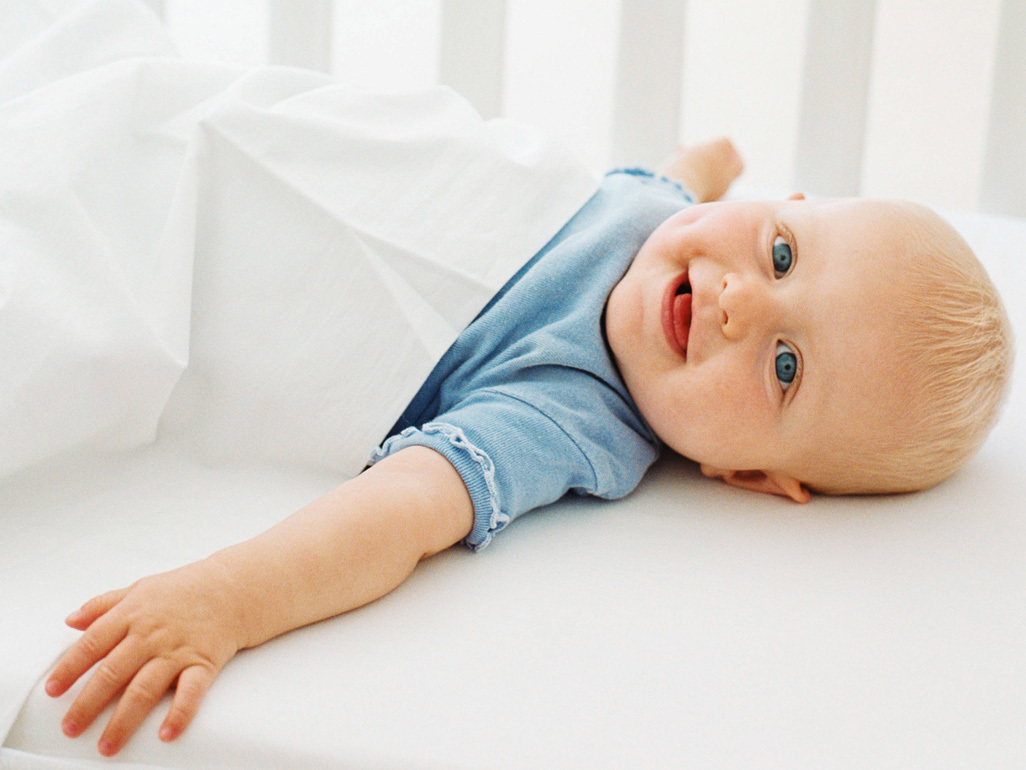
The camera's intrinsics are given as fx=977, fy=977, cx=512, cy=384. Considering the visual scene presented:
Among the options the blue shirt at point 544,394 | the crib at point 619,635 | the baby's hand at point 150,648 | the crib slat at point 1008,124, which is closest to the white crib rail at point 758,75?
the crib slat at point 1008,124

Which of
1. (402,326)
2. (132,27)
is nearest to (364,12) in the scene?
(132,27)

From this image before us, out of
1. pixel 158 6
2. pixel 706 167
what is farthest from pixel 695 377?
pixel 158 6

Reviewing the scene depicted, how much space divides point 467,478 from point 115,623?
209 millimetres

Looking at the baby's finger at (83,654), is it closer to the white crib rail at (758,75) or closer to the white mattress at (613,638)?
the white mattress at (613,638)

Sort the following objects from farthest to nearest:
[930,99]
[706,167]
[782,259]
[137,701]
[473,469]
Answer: [930,99], [706,167], [782,259], [473,469], [137,701]

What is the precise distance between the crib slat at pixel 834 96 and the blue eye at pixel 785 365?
63cm

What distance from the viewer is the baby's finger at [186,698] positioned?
0.41m

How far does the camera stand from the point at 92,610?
17.5 inches

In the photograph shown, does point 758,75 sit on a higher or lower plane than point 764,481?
higher

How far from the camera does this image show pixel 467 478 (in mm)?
569

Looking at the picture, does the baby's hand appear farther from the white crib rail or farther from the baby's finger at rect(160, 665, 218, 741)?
the white crib rail

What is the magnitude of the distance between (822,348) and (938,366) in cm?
7

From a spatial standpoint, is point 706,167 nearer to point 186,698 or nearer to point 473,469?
point 473,469

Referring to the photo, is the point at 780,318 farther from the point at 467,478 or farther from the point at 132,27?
the point at 132,27
